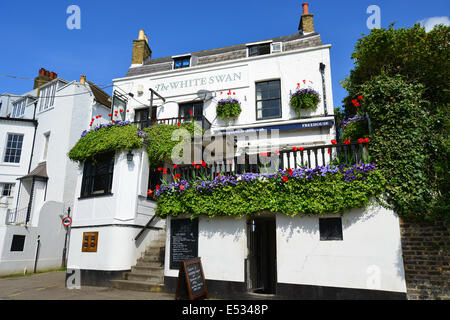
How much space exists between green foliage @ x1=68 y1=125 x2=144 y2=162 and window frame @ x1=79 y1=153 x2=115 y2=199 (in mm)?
263

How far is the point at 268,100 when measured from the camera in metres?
13.3

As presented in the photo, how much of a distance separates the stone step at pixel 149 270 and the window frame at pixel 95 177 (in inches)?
119

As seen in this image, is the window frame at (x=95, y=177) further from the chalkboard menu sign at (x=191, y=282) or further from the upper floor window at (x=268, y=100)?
the upper floor window at (x=268, y=100)

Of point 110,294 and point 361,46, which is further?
point 361,46

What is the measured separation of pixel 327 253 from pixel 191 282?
3618 mm

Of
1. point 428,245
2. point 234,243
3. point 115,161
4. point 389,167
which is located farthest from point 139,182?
point 428,245

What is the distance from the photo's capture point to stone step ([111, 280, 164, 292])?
29.7ft

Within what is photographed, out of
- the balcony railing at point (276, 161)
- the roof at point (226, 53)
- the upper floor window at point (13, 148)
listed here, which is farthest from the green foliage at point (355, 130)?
the upper floor window at point (13, 148)

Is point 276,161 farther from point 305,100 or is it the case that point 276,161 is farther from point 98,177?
point 98,177

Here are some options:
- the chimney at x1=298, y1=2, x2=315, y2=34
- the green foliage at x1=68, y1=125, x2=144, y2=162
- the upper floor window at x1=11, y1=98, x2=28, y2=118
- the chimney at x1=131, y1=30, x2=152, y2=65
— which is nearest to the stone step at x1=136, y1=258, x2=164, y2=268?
the green foliage at x1=68, y1=125, x2=144, y2=162

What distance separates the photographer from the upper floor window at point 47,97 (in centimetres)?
1927

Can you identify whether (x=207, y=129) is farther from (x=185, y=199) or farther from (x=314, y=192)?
(x=314, y=192)

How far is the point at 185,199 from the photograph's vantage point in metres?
9.02

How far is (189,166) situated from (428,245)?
681 cm
